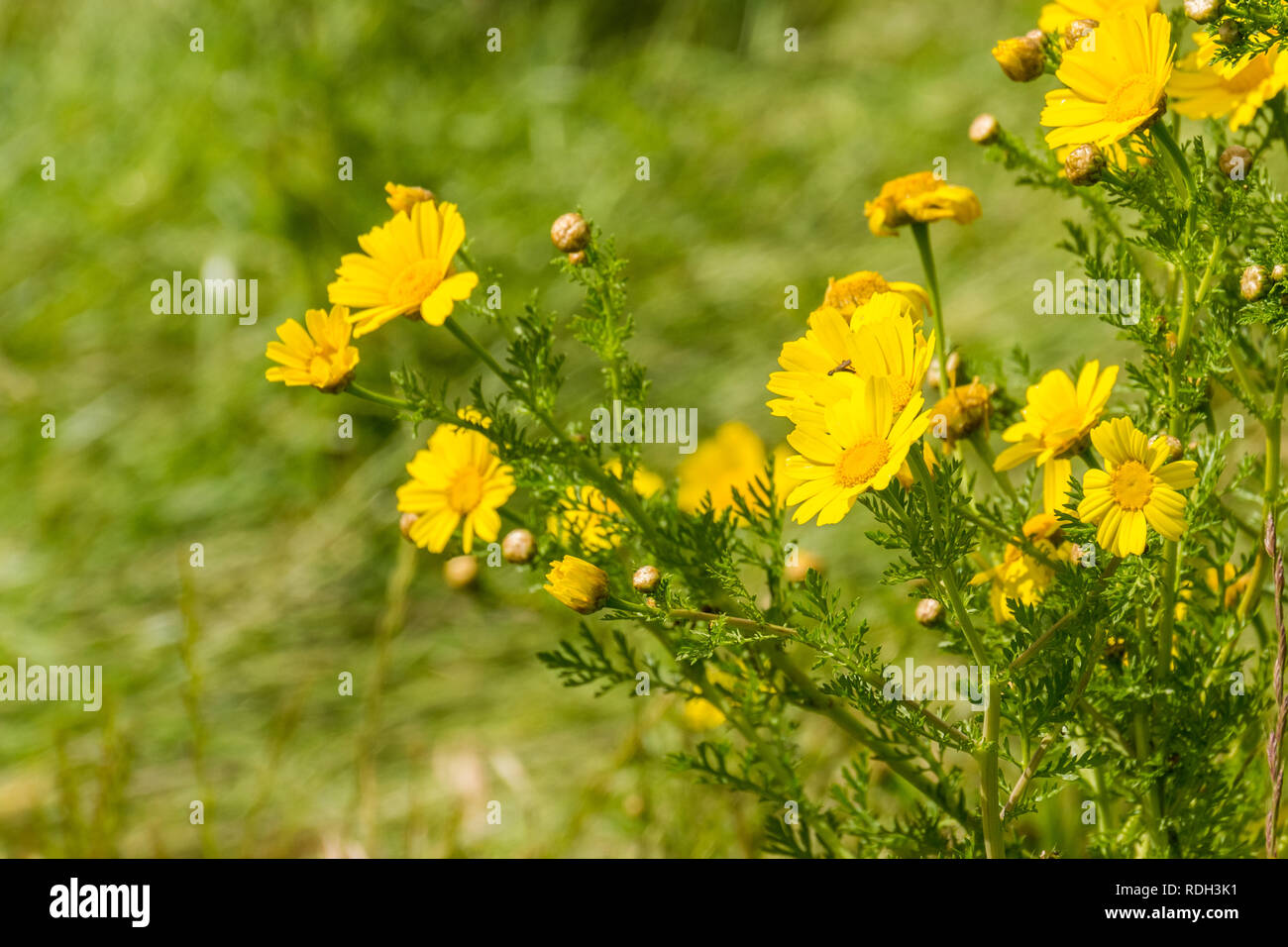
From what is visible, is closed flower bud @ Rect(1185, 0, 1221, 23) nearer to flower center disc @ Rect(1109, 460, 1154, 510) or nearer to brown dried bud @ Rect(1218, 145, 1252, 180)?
brown dried bud @ Rect(1218, 145, 1252, 180)

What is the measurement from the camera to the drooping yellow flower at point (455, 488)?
898 millimetres

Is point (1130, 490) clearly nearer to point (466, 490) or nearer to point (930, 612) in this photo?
point (930, 612)

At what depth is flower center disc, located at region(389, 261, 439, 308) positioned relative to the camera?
0.81 m

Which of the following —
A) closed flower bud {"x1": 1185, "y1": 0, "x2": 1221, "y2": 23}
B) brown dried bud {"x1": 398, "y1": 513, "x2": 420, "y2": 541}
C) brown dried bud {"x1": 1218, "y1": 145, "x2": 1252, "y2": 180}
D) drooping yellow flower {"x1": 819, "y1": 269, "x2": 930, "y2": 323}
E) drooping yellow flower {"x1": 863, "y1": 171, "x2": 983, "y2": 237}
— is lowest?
brown dried bud {"x1": 398, "y1": 513, "x2": 420, "y2": 541}

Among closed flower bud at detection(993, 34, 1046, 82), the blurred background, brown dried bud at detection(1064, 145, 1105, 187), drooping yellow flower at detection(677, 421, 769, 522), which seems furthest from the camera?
the blurred background

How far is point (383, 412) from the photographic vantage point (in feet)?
8.10

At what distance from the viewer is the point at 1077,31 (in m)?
0.82

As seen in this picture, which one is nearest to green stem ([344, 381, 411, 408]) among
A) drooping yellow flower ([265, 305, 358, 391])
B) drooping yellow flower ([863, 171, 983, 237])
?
Answer: drooping yellow flower ([265, 305, 358, 391])

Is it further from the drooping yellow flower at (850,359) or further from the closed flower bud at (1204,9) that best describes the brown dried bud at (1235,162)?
the drooping yellow flower at (850,359)

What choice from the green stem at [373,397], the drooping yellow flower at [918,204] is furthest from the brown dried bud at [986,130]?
the green stem at [373,397]

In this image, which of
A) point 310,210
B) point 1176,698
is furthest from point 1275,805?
point 310,210

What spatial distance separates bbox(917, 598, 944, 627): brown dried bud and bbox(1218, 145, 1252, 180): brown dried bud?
1.20 feet

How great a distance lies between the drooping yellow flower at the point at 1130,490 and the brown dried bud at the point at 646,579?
268mm

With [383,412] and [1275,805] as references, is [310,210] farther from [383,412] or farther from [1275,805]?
[1275,805]
